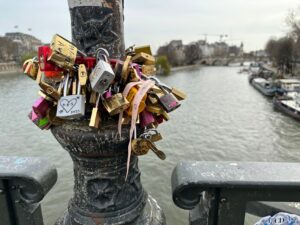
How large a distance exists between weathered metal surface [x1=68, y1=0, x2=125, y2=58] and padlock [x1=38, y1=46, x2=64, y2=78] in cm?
15

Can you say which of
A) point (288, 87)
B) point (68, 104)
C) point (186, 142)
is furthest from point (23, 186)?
point (288, 87)

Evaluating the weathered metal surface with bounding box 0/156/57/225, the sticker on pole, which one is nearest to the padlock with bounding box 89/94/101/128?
the weathered metal surface with bounding box 0/156/57/225

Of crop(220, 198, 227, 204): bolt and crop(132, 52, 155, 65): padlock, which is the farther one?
crop(132, 52, 155, 65): padlock

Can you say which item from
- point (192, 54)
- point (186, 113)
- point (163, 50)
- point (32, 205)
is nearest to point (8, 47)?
point (163, 50)

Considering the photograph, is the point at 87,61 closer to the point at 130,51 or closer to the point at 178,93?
the point at 130,51

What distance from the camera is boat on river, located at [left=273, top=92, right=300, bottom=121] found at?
18609 millimetres

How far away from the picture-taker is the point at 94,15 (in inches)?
40.2

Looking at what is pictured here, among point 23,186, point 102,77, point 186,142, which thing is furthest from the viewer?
point 186,142

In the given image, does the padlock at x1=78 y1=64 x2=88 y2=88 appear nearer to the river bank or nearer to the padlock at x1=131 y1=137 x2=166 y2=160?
the padlock at x1=131 y1=137 x2=166 y2=160

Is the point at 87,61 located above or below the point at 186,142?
above

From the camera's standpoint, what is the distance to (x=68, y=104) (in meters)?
0.92

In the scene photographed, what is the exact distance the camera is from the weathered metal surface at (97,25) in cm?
102

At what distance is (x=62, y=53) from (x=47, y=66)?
9 cm

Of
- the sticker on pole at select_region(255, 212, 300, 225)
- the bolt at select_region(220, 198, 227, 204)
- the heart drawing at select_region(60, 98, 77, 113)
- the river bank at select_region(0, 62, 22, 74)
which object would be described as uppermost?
the heart drawing at select_region(60, 98, 77, 113)
